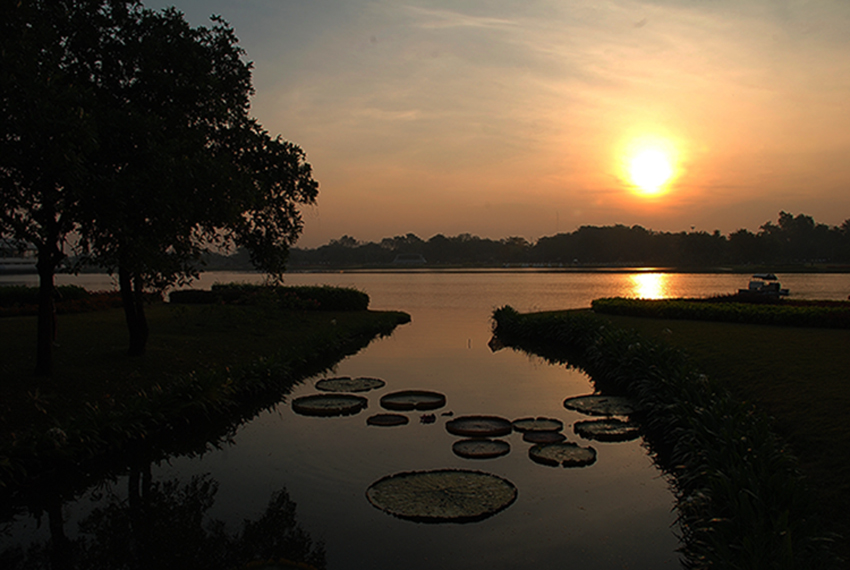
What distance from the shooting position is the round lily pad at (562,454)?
1002cm

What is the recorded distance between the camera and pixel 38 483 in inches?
370

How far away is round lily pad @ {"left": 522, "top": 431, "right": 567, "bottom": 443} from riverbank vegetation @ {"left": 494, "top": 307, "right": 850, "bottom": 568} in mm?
1827

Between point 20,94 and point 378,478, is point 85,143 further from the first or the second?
point 378,478

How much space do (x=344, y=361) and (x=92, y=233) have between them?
11.2 meters

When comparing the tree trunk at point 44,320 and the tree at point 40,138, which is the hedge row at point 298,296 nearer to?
the tree trunk at point 44,320

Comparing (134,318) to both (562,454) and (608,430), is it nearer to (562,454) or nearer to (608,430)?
(562,454)

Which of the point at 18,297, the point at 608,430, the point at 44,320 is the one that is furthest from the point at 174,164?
the point at 18,297

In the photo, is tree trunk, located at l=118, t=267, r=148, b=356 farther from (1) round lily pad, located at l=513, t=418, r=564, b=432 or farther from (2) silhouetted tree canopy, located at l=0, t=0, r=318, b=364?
(1) round lily pad, located at l=513, t=418, r=564, b=432

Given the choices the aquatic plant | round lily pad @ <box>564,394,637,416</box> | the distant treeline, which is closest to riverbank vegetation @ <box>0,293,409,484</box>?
the aquatic plant

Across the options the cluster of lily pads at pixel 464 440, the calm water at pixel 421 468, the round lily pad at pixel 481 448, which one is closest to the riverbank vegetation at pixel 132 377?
the calm water at pixel 421 468

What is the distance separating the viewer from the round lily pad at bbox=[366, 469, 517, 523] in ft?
25.9

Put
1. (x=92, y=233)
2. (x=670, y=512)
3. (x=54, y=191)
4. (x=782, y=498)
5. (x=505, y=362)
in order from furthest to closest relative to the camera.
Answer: (x=505, y=362), (x=92, y=233), (x=54, y=191), (x=670, y=512), (x=782, y=498)

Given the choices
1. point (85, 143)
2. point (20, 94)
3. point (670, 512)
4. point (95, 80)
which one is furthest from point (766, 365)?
point (95, 80)

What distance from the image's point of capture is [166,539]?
24.2ft
